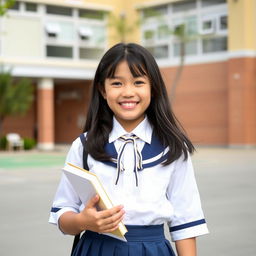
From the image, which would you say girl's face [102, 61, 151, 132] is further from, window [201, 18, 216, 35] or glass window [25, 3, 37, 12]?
glass window [25, 3, 37, 12]

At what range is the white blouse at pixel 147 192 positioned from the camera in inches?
90.2

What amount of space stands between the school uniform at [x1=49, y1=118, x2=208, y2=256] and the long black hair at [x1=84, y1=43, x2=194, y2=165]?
4 centimetres

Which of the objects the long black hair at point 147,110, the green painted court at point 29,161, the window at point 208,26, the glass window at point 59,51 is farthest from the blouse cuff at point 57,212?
the glass window at point 59,51

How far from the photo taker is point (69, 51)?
3180 cm

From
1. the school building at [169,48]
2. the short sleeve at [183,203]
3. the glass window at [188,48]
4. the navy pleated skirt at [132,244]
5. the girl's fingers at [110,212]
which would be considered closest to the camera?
the girl's fingers at [110,212]

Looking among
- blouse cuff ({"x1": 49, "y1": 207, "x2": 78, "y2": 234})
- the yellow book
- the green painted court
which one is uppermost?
the yellow book

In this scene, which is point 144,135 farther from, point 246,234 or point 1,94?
point 1,94

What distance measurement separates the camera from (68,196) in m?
2.39

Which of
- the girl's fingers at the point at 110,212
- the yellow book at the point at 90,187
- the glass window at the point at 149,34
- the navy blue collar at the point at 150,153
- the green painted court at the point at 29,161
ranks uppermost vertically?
the glass window at the point at 149,34

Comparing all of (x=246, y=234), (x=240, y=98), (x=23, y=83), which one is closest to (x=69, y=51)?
(x=23, y=83)

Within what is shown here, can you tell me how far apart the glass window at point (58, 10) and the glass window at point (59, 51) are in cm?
180

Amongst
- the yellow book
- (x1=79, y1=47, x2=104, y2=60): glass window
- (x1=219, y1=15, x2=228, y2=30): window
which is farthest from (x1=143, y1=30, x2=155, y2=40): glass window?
the yellow book

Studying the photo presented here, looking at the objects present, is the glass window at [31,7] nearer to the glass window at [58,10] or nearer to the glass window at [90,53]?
the glass window at [58,10]

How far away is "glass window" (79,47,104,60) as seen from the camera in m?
32.3
